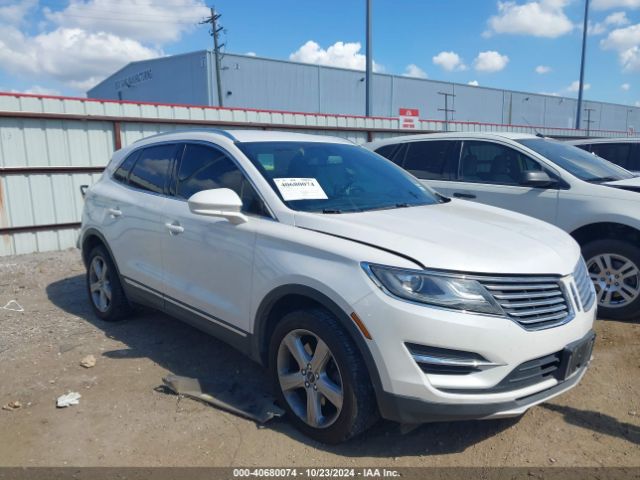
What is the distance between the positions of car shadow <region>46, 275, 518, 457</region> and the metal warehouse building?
1312 inches

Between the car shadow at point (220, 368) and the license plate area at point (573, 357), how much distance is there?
59cm

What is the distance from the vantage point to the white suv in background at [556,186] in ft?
15.9

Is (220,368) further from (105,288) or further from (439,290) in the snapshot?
(439,290)

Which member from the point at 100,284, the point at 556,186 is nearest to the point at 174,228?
the point at 100,284

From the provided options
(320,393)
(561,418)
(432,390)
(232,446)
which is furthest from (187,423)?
(561,418)

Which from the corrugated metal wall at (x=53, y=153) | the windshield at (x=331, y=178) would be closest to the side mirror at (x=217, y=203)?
the windshield at (x=331, y=178)

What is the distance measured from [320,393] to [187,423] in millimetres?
933

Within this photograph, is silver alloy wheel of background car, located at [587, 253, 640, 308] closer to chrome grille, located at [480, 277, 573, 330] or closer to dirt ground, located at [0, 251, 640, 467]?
dirt ground, located at [0, 251, 640, 467]

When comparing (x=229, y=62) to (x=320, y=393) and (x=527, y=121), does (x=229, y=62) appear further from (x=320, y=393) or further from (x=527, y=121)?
(x=320, y=393)

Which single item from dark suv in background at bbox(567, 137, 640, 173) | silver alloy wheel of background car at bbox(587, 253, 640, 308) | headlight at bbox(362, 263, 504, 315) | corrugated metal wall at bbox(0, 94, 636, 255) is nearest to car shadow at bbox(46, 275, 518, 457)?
headlight at bbox(362, 263, 504, 315)

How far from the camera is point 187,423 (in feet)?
10.6

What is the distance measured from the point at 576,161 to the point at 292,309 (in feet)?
13.4

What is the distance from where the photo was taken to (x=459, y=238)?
285 cm

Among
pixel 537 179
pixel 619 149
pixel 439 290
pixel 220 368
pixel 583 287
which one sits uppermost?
pixel 619 149
